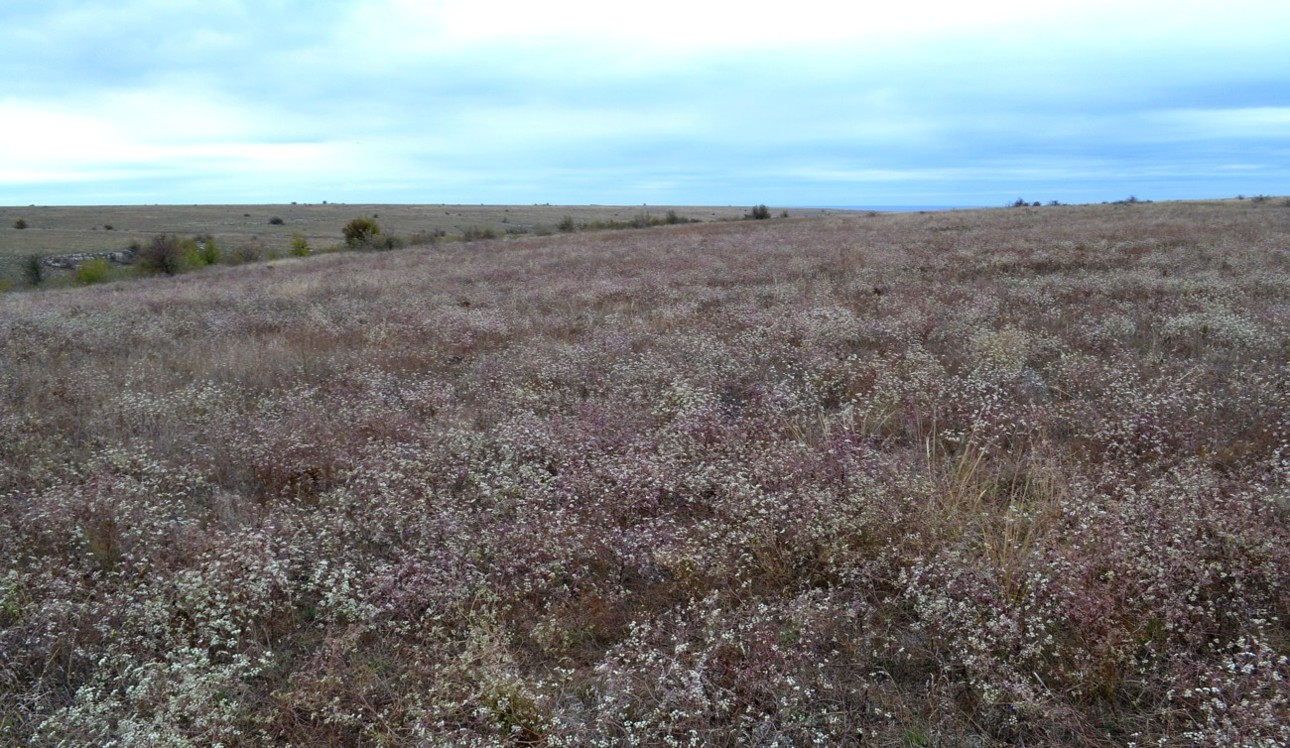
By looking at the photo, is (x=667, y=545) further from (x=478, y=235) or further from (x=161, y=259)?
(x=478, y=235)

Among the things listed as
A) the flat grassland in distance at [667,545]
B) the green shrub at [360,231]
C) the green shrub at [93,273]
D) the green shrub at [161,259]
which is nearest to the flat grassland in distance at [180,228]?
the green shrub at [360,231]

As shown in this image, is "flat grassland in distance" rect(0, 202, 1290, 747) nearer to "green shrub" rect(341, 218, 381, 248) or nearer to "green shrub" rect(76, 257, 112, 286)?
"green shrub" rect(76, 257, 112, 286)

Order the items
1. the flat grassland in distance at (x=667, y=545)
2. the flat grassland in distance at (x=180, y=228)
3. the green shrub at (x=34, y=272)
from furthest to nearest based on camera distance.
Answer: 1. the flat grassland in distance at (x=180, y=228)
2. the green shrub at (x=34, y=272)
3. the flat grassland in distance at (x=667, y=545)

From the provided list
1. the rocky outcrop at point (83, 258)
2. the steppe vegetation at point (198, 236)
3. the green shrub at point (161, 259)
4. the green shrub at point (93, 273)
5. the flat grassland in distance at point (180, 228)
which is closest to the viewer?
the green shrub at point (93, 273)

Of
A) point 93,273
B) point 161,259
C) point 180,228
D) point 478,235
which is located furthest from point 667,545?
point 180,228

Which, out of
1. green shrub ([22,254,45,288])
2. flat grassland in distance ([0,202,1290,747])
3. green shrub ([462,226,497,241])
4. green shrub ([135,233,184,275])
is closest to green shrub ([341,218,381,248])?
green shrub ([462,226,497,241])

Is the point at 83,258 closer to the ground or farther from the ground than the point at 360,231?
closer to the ground

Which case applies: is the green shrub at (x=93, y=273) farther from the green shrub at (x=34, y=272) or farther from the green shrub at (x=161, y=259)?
the green shrub at (x=34, y=272)

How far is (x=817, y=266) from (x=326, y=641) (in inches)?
631

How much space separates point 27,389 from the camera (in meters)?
8.12

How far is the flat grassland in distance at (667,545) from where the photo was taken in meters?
3.09

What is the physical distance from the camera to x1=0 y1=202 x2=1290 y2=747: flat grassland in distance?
3.09 metres

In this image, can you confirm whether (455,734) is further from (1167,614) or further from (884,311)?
(884,311)

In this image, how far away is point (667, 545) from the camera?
4.22 meters
